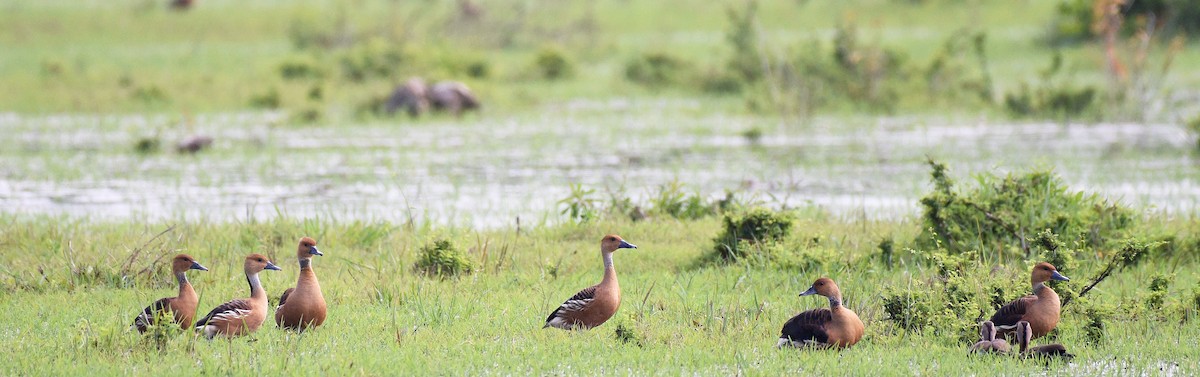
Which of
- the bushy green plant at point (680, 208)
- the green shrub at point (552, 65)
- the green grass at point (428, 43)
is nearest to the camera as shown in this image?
the bushy green plant at point (680, 208)

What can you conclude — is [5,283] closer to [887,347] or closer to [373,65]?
[887,347]

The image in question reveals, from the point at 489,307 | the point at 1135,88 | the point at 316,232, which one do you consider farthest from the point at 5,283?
the point at 1135,88

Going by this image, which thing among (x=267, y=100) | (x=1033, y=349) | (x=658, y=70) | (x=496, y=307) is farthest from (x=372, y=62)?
(x=1033, y=349)

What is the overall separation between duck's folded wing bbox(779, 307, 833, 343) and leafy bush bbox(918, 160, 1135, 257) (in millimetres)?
3220

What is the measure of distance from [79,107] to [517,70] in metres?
10.1

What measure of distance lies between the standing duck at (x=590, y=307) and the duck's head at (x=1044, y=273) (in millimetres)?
2220

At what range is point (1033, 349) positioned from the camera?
6770 mm

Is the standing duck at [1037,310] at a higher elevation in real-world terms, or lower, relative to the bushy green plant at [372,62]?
lower

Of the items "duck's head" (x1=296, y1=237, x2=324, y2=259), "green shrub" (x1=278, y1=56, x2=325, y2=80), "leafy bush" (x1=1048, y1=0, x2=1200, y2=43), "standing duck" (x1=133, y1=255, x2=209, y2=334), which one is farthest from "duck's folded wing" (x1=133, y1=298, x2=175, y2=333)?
"leafy bush" (x1=1048, y1=0, x2=1200, y2=43)

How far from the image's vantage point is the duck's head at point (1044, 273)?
23.6 ft

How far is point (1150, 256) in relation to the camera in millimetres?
9992

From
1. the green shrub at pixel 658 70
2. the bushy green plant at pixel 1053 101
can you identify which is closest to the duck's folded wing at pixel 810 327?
the bushy green plant at pixel 1053 101

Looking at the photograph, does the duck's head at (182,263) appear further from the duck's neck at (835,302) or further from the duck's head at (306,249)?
the duck's neck at (835,302)

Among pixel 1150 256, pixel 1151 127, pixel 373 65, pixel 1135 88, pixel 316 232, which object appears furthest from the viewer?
pixel 373 65
